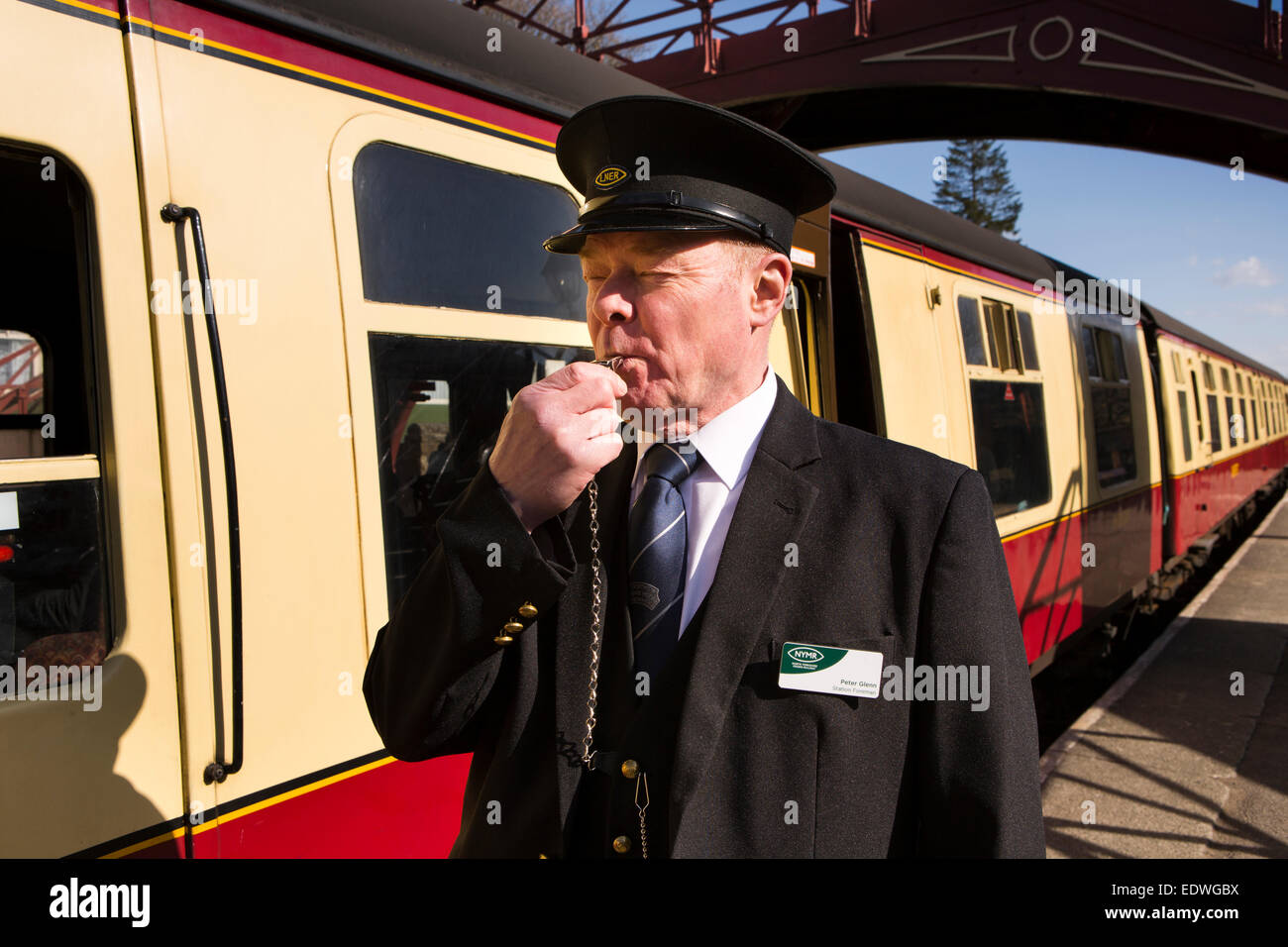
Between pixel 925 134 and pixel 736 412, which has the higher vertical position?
pixel 925 134

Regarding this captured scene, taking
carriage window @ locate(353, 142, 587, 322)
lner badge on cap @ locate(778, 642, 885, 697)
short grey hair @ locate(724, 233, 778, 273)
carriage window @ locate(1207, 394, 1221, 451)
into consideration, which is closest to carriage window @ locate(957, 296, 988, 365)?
carriage window @ locate(353, 142, 587, 322)

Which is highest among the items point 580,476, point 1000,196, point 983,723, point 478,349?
point 1000,196

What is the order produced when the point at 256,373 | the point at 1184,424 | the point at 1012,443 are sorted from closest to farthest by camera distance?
the point at 256,373
the point at 1012,443
the point at 1184,424

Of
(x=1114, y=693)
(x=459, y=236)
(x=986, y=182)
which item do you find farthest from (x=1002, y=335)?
(x=986, y=182)

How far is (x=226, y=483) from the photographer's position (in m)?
1.80

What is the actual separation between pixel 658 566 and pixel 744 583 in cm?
15

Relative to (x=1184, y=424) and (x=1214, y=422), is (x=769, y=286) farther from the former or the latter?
(x=1214, y=422)

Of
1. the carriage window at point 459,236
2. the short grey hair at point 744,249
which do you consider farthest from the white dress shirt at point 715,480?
the carriage window at point 459,236

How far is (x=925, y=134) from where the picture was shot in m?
11.3

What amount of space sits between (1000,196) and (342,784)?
66.8 meters

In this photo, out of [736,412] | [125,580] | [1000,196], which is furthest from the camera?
[1000,196]

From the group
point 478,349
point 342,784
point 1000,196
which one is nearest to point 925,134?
point 478,349

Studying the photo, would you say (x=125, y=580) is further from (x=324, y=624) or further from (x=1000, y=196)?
(x=1000, y=196)

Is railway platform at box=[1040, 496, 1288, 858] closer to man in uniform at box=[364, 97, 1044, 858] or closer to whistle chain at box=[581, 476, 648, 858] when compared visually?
man in uniform at box=[364, 97, 1044, 858]
